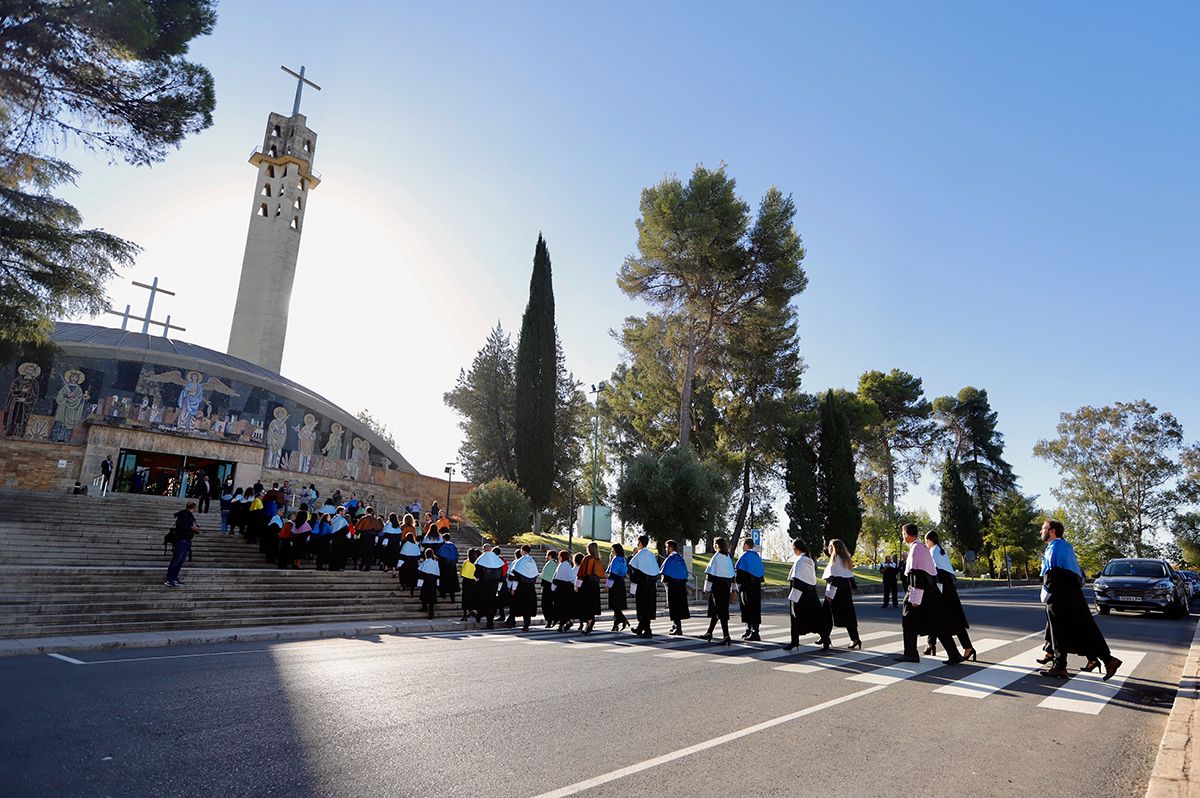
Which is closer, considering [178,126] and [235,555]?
[178,126]

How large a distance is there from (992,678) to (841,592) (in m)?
2.86

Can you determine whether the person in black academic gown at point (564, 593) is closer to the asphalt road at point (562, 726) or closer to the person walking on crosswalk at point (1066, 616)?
the asphalt road at point (562, 726)

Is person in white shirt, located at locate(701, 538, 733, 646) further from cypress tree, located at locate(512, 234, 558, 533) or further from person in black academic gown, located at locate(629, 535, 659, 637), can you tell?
cypress tree, located at locate(512, 234, 558, 533)

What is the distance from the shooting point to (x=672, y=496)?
A: 28.9 metres

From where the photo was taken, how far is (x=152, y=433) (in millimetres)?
27500

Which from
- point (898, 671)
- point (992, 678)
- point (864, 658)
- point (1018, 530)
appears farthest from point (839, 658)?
point (1018, 530)

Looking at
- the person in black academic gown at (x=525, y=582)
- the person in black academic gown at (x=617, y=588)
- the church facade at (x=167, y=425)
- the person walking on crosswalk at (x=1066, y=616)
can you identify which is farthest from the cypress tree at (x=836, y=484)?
the person walking on crosswalk at (x=1066, y=616)

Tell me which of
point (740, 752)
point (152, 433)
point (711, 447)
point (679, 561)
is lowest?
point (740, 752)

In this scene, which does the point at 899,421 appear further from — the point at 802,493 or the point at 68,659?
the point at 68,659

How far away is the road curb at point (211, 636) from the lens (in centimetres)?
930

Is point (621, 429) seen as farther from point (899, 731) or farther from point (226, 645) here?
point (899, 731)

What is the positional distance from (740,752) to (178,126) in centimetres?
1825

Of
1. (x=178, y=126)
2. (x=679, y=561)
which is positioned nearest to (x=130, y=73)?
(x=178, y=126)

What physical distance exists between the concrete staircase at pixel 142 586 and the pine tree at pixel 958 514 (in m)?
47.1
